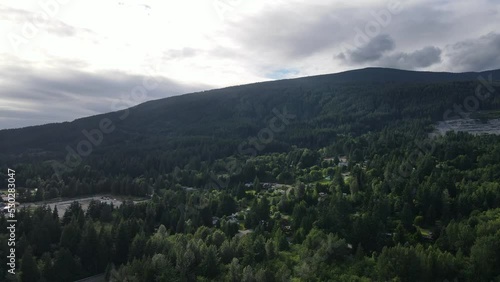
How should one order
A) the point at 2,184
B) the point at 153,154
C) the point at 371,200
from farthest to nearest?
the point at 153,154 < the point at 2,184 < the point at 371,200

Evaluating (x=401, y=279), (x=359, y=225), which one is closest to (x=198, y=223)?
(x=359, y=225)

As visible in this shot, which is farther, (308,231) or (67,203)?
(67,203)

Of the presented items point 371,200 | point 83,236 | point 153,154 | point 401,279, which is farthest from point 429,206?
point 153,154

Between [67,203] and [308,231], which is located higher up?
[67,203]

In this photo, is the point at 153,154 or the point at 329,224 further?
the point at 153,154

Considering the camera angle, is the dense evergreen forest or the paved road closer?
the dense evergreen forest

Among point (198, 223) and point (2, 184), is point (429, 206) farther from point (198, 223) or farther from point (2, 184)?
point (2, 184)

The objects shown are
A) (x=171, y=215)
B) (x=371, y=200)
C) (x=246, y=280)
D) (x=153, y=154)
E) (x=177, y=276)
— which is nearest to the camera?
(x=246, y=280)

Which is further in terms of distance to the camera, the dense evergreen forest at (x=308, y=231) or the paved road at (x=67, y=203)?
the paved road at (x=67, y=203)

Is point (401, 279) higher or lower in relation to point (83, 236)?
lower
